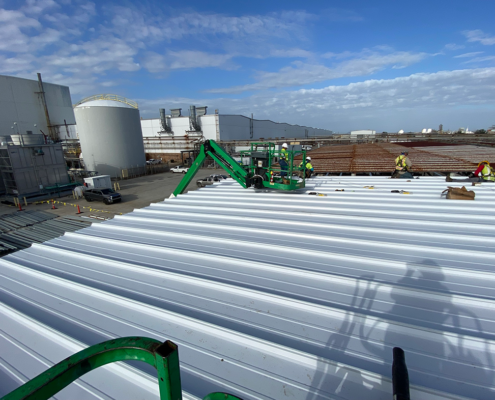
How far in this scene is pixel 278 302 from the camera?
2939 mm

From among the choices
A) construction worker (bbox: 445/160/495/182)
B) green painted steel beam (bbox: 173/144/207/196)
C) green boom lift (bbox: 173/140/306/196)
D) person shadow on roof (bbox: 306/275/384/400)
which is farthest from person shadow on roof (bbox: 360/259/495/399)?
green painted steel beam (bbox: 173/144/207/196)

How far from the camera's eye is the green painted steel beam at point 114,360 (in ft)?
3.49

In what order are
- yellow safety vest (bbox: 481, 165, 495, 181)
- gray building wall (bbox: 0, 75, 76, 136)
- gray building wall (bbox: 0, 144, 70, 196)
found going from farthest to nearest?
gray building wall (bbox: 0, 75, 76, 136), gray building wall (bbox: 0, 144, 70, 196), yellow safety vest (bbox: 481, 165, 495, 181)

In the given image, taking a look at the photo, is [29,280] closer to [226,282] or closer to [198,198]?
[226,282]

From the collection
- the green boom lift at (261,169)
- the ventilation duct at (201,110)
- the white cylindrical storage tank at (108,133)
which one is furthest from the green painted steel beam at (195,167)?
the ventilation duct at (201,110)

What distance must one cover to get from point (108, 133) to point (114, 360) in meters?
35.5

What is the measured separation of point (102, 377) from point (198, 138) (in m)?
45.5

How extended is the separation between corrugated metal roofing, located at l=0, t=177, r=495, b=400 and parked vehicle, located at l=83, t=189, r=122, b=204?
17725 mm

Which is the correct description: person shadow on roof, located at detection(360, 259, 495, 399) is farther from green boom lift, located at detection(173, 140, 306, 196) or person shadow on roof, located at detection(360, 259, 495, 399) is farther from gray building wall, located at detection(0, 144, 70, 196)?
gray building wall, located at detection(0, 144, 70, 196)

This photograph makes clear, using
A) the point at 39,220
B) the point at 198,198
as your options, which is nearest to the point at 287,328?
the point at 198,198

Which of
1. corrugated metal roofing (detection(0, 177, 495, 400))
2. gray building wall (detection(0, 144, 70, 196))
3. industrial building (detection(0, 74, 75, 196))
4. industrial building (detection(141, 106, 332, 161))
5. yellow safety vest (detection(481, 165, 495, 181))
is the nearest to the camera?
corrugated metal roofing (detection(0, 177, 495, 400))

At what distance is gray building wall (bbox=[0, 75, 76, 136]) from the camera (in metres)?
32.1

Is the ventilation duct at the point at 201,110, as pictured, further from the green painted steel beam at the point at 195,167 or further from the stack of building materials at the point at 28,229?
the green painted steel beam at the point at 195,167

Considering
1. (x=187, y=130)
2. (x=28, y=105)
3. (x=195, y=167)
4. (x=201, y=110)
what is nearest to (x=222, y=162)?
(x=195, y=167)
